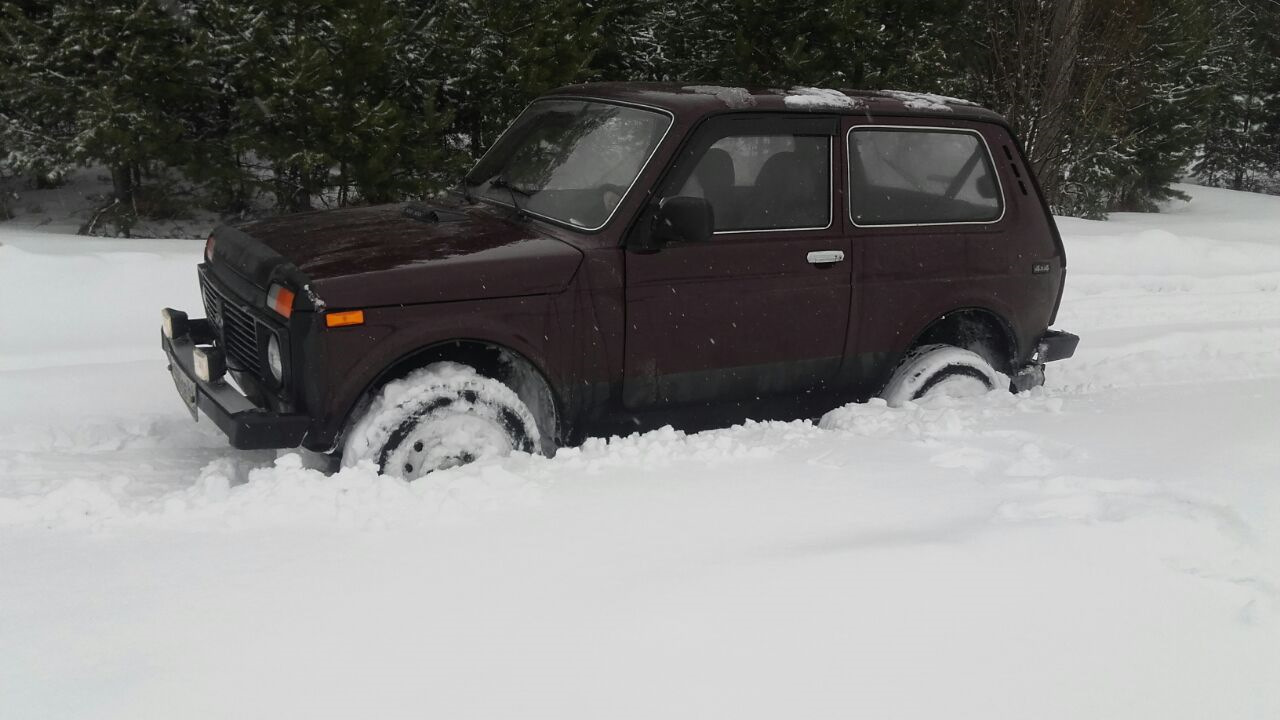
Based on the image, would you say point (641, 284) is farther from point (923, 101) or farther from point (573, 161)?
point (923, 101)

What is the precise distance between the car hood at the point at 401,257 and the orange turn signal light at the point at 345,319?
0.12 feet

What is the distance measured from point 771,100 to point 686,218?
0.94 metres

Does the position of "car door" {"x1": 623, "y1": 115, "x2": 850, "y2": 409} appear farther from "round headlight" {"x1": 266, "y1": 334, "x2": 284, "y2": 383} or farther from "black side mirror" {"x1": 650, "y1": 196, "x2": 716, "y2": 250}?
"round headlight" {"x1": 266, "y1": 334, "x2": 284, "y2": 383}

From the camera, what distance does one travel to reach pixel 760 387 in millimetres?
5141

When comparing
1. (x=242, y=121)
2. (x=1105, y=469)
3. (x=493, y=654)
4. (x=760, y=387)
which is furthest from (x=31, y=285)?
(x=1105, y=469)

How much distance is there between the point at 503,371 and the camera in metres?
4.69

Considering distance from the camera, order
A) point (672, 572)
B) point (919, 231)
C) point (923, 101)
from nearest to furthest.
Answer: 1. point (672, 572)
2. point (919, 231)
3. point (923, 101)

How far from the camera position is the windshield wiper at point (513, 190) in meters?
4.95

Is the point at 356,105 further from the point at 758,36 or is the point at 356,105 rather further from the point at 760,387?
the point at 760,387

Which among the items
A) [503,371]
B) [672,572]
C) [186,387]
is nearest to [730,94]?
[503,371]

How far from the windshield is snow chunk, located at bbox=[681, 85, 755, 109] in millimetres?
300

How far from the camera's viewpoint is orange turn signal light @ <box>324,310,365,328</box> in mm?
4020

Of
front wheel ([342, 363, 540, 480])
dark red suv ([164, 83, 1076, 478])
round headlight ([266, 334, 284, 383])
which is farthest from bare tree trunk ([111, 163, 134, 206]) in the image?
front wheel ([342, 363, 540, 480])

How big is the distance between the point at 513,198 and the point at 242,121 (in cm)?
669
